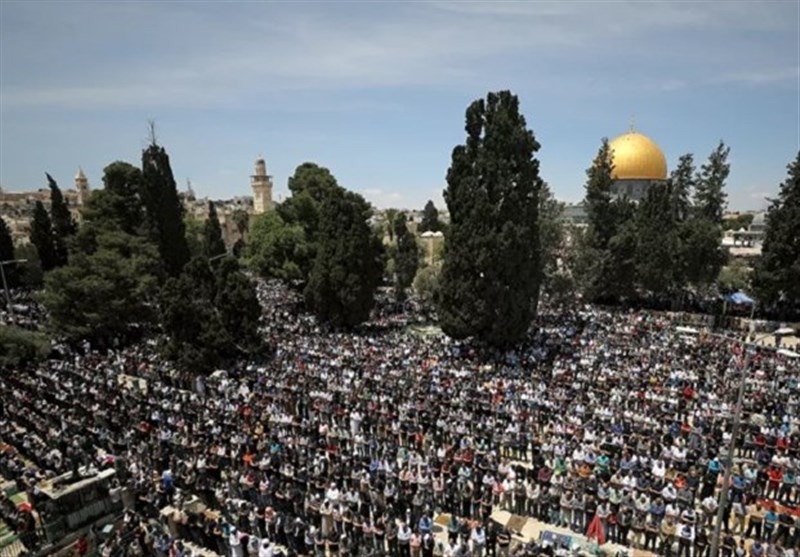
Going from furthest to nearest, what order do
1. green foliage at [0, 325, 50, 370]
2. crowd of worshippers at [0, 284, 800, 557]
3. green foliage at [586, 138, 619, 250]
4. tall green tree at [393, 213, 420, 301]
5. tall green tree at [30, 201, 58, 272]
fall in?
1. tall green tree at [30, 201, 58, 272]
2. tall green tree at [393, 213, 420, 301]
3. green foliage at [586, 138, 619, 250]
4. green foliage at [0, 325, 50, 370]
5. crowd of worshippers at [0, 284, 800, 557]

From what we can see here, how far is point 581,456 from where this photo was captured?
15797 mm

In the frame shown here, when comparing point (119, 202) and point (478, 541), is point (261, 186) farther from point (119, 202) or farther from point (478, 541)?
point (478, 541)

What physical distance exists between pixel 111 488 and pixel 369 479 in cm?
706

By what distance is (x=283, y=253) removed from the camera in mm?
39500

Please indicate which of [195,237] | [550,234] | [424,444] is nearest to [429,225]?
[195,237]

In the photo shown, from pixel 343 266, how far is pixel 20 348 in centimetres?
1728

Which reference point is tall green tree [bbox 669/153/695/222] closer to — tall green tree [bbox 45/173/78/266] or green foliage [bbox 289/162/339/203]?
green foliage [bbox 289/162/339/203]

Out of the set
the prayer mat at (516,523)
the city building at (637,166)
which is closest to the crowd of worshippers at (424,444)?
the prayer mat at (516,523)

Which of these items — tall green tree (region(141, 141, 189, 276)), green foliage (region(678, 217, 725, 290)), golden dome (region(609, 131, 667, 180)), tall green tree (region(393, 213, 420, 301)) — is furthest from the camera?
golden dome (region(609, 131, 667, 180))

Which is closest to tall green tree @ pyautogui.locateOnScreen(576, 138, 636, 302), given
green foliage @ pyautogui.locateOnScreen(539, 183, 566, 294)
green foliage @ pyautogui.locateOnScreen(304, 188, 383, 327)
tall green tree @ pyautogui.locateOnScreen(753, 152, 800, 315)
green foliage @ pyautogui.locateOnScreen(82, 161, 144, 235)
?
green foliage @ pyautogui.locateOnScreen(539, 183, 566, 294)

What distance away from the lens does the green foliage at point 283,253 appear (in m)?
38.8

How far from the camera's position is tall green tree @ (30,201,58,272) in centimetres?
5050

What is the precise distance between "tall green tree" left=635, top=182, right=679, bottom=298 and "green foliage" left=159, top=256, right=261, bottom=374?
27.3 meters

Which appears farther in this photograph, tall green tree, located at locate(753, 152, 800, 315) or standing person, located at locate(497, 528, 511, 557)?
tall green tree, located at locate(753, 152, 800, 315)
